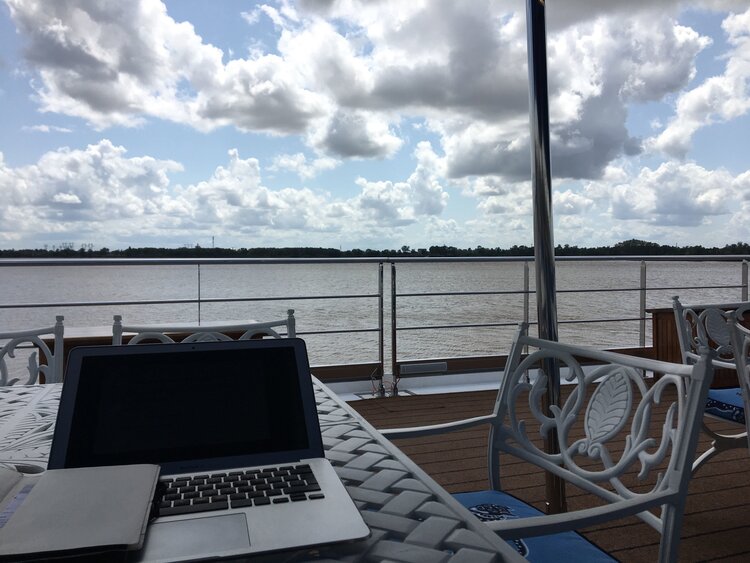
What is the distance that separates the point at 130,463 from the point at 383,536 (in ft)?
0.90

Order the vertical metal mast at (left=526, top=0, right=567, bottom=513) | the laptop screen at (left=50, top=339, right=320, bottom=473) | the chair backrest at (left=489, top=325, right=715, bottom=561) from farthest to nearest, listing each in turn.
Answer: the vertical metal mast at (left=526, top=0, right=567, bottom=513) < the chair backrest at (left=489, top=325, right=715, bottom=561) < the laptop screen at (left=50, top=339, right=320, bottom=473)

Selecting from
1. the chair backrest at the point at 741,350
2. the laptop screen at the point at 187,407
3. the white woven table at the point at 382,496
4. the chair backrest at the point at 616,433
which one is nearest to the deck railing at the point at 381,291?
the chair backrest at the point at 741,350

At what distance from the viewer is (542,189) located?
1.55 meters

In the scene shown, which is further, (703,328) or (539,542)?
(703,328)

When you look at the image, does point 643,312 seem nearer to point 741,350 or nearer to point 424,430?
point 741,350

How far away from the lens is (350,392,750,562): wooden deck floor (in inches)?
63.0

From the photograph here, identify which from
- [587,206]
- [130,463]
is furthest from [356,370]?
[587,206]

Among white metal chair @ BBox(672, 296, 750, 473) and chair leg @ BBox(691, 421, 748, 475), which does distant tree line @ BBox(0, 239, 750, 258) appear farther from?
chair leg @ BBox(691, 421, 748, 475)

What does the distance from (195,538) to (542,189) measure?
1293 mm

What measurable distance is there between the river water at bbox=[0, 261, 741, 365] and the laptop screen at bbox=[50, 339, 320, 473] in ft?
7.09

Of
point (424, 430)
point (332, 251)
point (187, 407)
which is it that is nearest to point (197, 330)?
point (424, 430)

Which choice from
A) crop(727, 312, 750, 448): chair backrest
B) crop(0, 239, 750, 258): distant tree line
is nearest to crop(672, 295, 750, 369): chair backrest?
crop(727, 312, 750, 448): chair backrest

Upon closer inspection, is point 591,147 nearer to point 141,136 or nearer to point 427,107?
point 427,107

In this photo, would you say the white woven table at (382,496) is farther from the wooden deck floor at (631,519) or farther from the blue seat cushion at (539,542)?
the wooden deck floor at (631,519)
